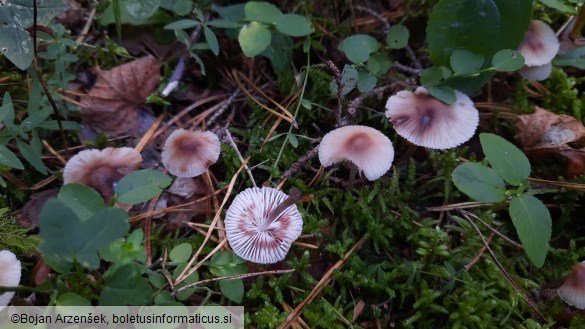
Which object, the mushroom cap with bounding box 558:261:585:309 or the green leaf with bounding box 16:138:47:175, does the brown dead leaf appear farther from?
the mushroom cap with bounding box 558:261:585:309

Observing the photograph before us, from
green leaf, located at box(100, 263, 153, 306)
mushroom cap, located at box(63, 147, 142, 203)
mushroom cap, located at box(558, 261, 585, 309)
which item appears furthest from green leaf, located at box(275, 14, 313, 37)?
mushroom cap, located at box(558, 261, 585, 309)

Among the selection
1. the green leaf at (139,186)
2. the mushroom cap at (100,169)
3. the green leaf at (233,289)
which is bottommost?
the green leaf at (233,289)

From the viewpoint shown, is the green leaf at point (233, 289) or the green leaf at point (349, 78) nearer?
the green leaf at point (233, 289)

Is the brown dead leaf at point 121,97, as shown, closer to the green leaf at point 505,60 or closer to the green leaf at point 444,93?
the green leaf at point 444,93

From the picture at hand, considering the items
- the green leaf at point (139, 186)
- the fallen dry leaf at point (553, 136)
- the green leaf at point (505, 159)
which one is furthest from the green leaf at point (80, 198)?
the fallen dry leaf at point (553, 136)

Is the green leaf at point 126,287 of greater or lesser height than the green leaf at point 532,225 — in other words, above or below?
above

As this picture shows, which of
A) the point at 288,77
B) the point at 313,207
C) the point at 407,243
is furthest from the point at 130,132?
the point at 407,243

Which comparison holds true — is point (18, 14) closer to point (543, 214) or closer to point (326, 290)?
point (326, 290)
